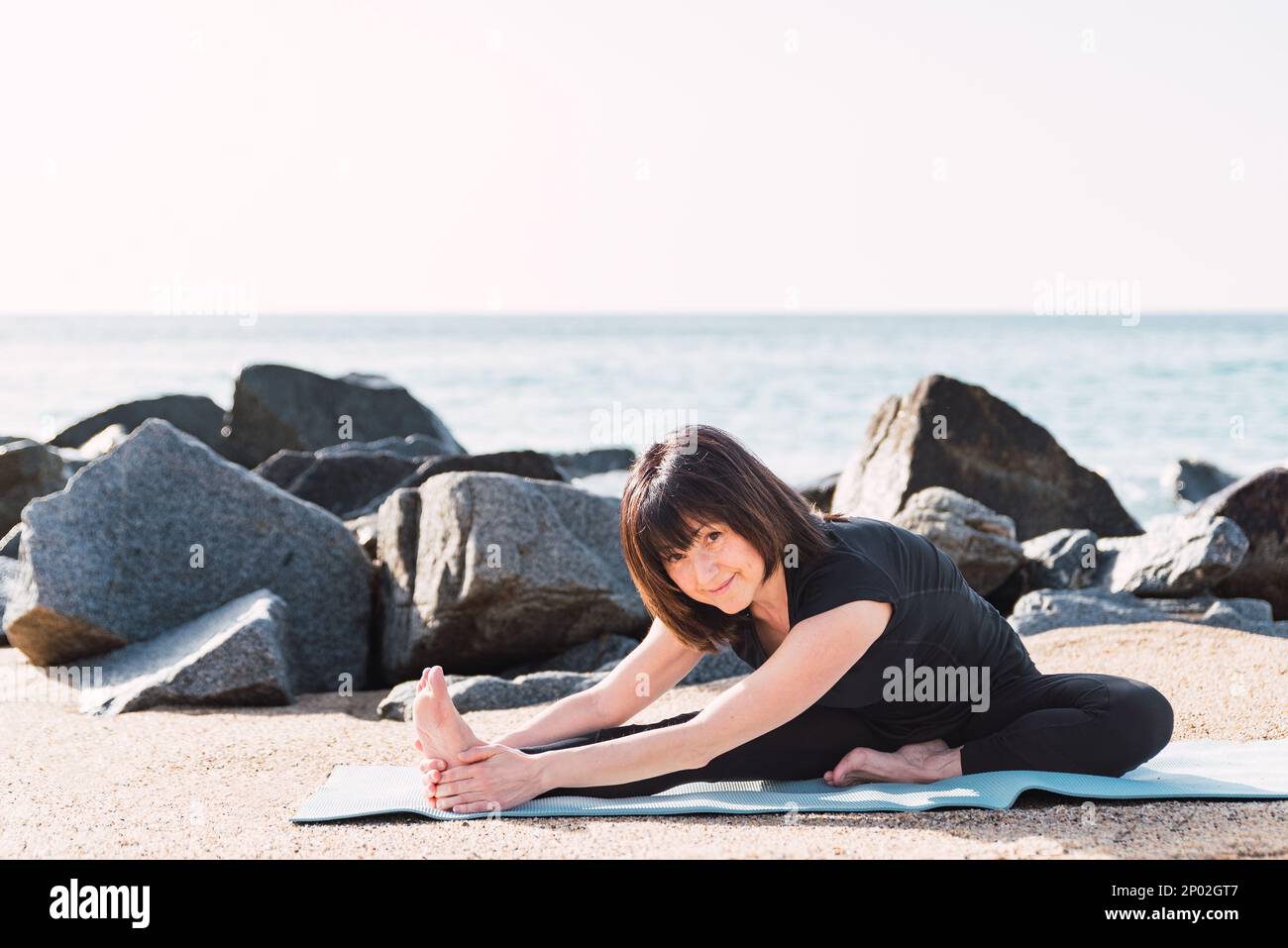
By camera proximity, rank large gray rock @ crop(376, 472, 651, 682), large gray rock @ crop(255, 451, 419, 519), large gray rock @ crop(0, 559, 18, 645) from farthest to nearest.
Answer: large gray rock @ crop(255, 451, 419, 519), large gray rock @ crop(0, 559, 18, 645), large gray rock @ crop(376, 472, 651, 682)

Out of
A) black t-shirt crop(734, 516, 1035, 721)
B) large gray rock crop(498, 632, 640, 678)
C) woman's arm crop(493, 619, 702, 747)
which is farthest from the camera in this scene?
→ large gray rock crop(498, 632, 640, 678)

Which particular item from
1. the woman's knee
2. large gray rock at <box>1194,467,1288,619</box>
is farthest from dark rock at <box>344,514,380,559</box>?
large gray rock at <box>1194,467,1288,619</box>

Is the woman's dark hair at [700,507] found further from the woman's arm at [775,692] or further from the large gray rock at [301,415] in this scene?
the large gray rock at [301,415]

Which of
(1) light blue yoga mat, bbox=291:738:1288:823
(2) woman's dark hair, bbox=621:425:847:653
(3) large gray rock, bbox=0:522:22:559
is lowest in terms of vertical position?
(1) light blue yoga mat, bbox=291:738:1288:823

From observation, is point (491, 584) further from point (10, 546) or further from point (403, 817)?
point (10, 546)

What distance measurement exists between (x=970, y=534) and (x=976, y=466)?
1380mm

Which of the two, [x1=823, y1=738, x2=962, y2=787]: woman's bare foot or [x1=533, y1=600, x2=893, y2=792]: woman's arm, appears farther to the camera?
[x1=823, y1=738, x2=962, y2=787]: woman's bare foot

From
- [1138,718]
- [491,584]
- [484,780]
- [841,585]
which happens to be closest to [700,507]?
[841,585]

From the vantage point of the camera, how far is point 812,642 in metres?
3.40

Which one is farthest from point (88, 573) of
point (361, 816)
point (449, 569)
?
point (361, 816)

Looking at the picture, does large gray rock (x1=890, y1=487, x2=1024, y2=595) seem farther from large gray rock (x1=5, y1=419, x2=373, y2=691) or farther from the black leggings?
the black leggings

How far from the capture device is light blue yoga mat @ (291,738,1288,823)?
3.58 meters

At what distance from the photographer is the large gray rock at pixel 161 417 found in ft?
50.2

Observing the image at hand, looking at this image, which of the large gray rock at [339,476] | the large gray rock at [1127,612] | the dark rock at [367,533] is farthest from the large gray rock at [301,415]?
the large gray rock at [1127,612]
